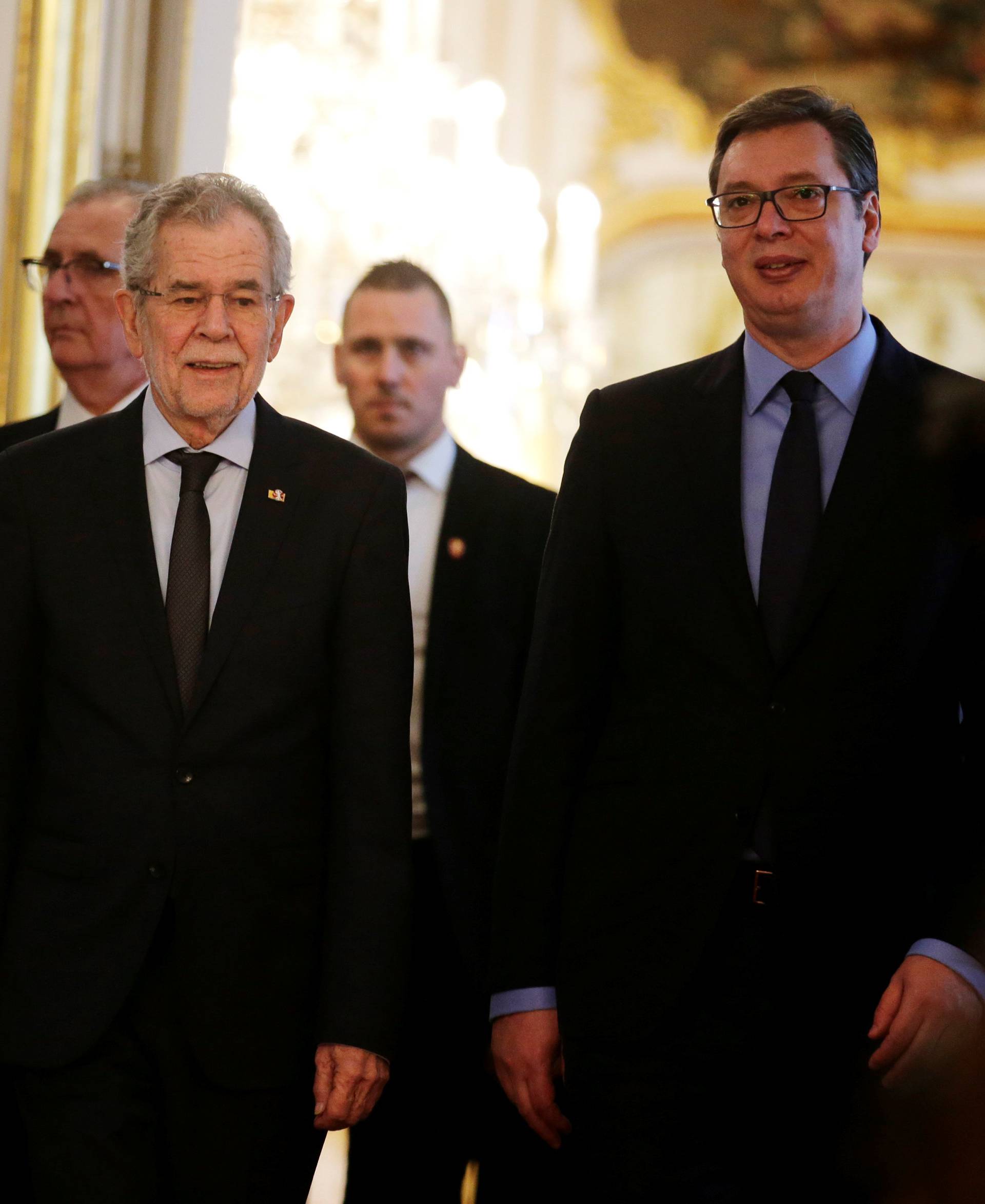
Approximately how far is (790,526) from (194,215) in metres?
0.98

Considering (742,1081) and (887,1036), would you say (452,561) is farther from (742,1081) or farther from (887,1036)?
(887,1036)

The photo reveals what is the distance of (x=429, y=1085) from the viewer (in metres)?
3.44

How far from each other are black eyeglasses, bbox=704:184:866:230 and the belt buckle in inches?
37.5

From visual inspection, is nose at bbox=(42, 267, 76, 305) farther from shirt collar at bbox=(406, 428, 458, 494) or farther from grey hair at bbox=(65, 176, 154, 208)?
shirt collar at bbox=(406, 428, 458, 494)

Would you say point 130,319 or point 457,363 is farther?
point 457,363

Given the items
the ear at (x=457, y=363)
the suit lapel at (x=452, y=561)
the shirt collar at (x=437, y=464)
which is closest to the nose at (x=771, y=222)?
the suit lapel at (x=452, y=561)

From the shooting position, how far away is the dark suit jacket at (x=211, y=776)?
224cm

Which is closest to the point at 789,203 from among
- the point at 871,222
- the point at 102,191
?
the point at 871,222

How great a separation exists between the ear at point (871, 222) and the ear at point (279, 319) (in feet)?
2.91

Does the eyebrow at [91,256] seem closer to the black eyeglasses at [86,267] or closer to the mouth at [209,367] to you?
the black eyeglasses at [86,267]

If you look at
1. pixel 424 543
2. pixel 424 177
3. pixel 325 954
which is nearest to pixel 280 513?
pixel 325 954

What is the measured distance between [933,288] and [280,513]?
8.31 meters

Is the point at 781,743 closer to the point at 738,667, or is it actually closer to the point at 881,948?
the point at 738,667

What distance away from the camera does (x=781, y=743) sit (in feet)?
7.49
